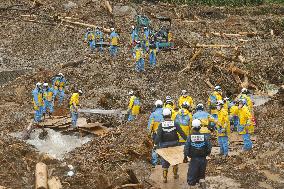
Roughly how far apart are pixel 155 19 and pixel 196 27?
3705 mm

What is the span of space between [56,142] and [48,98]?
324cm

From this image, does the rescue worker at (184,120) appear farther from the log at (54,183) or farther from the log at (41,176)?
the log at (41,176)

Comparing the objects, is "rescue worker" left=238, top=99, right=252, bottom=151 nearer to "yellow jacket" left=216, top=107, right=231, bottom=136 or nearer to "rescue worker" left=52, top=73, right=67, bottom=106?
"yellow jacket" left=216, top=107, right=231, bottom=136

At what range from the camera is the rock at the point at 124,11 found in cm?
4072

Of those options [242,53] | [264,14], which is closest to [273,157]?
[242,53]

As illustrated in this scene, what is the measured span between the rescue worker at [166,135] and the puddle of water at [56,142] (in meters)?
6.10

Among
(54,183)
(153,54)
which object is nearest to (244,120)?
(54,183)

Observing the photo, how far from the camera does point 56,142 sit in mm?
18672

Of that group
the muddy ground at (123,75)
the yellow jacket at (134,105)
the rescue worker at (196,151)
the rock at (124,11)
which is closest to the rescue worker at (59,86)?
the muddy ground at (123,75)

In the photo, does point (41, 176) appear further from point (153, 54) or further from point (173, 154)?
point (153, 54)

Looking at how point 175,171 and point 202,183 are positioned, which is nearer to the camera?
point 202,183

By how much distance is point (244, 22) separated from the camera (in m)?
40.3

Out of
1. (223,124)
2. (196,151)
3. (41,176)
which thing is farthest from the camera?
(223,124)

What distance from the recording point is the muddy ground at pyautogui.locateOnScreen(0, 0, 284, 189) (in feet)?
43.8
